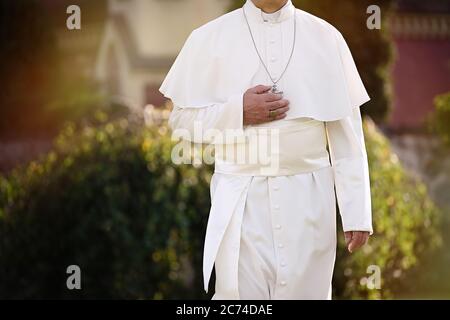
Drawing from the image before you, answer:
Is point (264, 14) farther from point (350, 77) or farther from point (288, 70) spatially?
point (350, 77)

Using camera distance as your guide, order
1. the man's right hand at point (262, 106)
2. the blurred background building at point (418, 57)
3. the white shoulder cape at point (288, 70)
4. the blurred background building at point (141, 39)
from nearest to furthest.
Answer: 1. the man's right hand at point (262, 106)
2. the white shoulder cape at point (288, 70)
3. the blurred background building at point (418, 57)
4. the blurred background building at point (141, 39)

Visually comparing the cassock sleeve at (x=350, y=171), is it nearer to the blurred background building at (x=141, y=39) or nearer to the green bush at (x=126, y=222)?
the green bush at (x=126, y=222)

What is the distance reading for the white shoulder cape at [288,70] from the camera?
195 inches

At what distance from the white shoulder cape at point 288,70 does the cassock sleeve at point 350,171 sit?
10cm

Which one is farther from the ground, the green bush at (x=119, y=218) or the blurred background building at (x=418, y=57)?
the blurred background building at (x=418, y=57)

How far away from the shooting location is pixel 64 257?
27.4 feet

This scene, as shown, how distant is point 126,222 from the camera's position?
7.96 m

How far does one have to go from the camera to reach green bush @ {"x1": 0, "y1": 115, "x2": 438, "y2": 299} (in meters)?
7.91

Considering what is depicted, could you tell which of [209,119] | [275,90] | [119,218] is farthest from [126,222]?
Result: [275,90]

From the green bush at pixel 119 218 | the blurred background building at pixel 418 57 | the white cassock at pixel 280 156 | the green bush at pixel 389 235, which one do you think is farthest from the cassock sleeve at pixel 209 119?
the blurred background building at pixel 418 57
